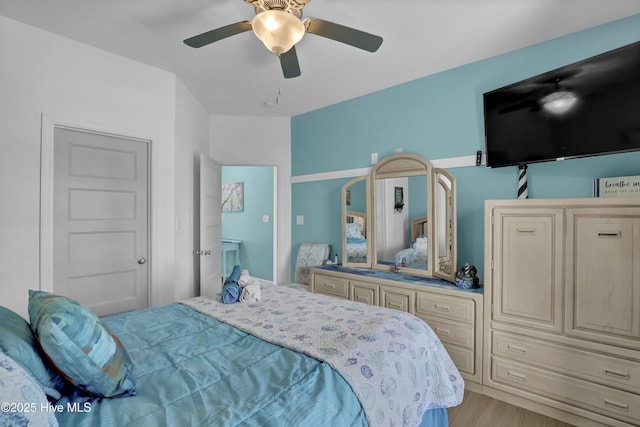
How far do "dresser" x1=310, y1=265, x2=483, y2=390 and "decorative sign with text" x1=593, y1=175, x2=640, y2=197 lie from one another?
1009 mm

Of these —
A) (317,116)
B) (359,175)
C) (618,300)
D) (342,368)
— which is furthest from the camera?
(317,116)

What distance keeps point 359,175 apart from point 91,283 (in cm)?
270

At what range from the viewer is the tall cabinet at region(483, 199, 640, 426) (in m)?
1.81

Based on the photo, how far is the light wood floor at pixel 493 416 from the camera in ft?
6.56

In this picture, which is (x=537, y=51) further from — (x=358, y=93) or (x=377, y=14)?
(x=358, y=93)

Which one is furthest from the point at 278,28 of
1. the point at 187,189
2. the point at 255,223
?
the point at 255,223

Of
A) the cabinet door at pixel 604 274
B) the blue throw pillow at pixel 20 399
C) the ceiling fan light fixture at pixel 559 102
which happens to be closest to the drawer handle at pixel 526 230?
the cabinet door at pixel 604 274

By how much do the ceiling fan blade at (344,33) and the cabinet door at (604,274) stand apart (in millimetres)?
1580

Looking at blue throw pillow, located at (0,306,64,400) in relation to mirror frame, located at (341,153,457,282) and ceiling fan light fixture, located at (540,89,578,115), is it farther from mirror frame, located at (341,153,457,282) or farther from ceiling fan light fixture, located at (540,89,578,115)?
ceiling fan light fixture, located at (540,89,578,115)

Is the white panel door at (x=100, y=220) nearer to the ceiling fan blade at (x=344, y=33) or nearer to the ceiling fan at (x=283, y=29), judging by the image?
the ceiling fan at (x=283, y=29)

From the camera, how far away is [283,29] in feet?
5.36

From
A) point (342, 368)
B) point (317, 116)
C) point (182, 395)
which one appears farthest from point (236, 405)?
point (317, 116)

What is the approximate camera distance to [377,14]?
81.9 inches

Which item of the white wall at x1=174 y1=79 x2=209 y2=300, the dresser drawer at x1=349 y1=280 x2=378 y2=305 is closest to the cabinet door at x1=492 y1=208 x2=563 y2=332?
the dresser drawer at x1=349 y1=280 x2=378 y2=305
